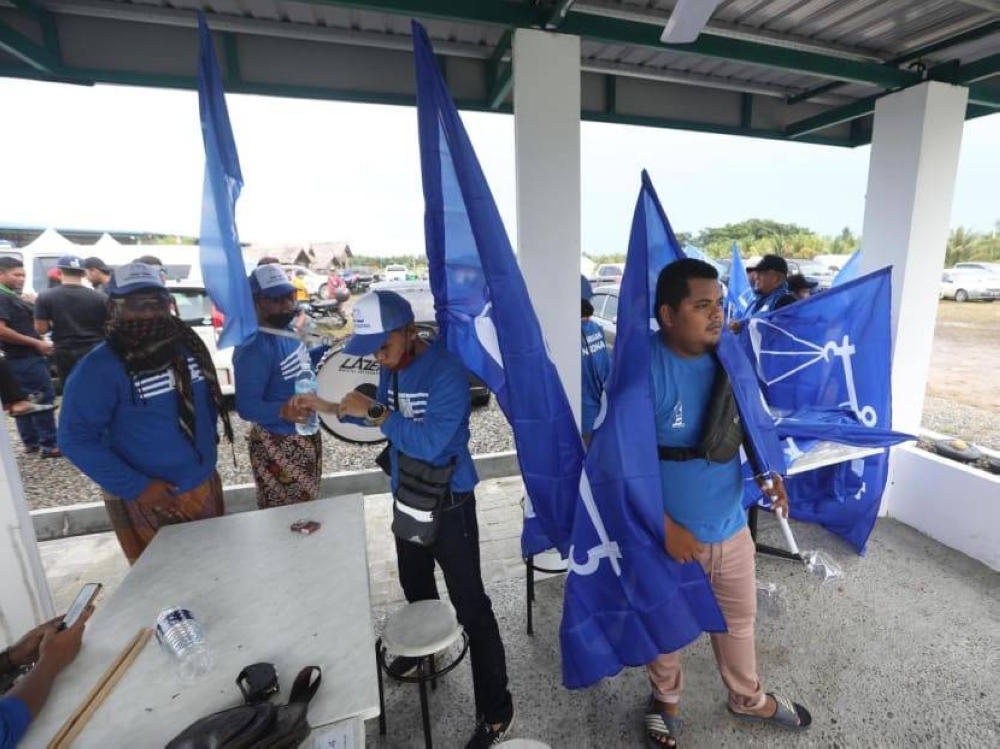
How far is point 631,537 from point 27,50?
384 cm

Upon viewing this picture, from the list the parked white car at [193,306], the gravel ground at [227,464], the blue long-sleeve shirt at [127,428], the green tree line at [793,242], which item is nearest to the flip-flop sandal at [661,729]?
the blue long-sleeve shirt at [127,428]

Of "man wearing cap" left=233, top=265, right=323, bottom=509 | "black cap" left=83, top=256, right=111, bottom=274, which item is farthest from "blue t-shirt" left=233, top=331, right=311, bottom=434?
"black cap" left=83, top=256, right=111, bottom=274

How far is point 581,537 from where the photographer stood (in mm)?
2031

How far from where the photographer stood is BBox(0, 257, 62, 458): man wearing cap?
512 centimetres

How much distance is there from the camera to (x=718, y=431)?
6.05ft

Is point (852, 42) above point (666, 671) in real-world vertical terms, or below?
above

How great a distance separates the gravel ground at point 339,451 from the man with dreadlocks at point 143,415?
7.87 feet

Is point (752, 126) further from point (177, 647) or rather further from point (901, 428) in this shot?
point (177, 647)

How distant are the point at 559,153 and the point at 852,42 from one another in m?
2.11

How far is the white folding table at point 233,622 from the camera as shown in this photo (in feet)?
4.04

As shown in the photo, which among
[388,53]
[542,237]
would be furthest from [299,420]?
[388,53]

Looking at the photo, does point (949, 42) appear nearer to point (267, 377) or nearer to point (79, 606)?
point (267, 377)

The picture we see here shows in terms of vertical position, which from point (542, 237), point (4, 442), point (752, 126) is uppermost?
point (752, 126)

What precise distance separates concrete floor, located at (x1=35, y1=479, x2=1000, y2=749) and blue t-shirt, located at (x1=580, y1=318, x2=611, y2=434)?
110 cm
